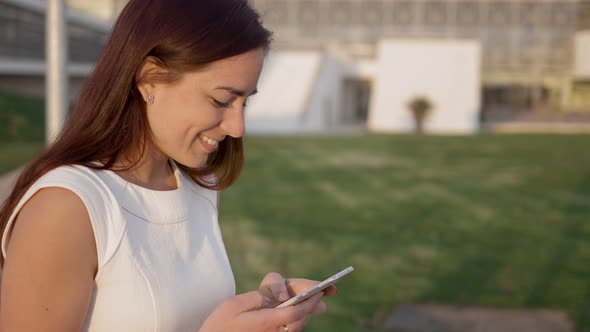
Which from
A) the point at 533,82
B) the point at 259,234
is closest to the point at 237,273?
the point at 259,234

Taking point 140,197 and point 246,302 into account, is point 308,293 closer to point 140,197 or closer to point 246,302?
point 246,302

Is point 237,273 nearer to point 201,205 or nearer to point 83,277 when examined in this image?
point 201,205

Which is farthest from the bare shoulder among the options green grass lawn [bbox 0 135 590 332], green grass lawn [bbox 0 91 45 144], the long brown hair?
green grass lawn [bbox 0 91 45 144]

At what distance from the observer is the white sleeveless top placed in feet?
5.21

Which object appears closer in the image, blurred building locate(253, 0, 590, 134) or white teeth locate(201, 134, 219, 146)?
white teeth locate(201, 134, 219, 146)

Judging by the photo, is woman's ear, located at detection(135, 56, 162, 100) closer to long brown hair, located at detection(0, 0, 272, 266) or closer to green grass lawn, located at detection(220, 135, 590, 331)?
long brown hair, located at detection(0, 0, 272, 266)

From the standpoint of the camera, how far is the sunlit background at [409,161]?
231 inches

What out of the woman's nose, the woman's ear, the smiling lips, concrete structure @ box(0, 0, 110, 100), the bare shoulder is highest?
concrete structure @ box(0, 0, 110, 100)

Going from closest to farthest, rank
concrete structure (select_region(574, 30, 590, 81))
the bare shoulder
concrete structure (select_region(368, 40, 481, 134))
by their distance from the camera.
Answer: the bare shoulder
concrete structure (select_region(368, 40, 481, 134))
concrete structure (select_region(574, 30, 590, 81))

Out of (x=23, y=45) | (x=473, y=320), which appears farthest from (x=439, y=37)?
(x=473, y=320)

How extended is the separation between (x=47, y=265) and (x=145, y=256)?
260 millimetres

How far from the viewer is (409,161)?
14656 mm

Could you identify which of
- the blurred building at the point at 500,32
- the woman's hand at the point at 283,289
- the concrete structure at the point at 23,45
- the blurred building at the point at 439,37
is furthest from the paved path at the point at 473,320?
the blurred building at the point at 500,32

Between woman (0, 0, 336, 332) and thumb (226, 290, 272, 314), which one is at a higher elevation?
woman (0, 0, 336, 332)
